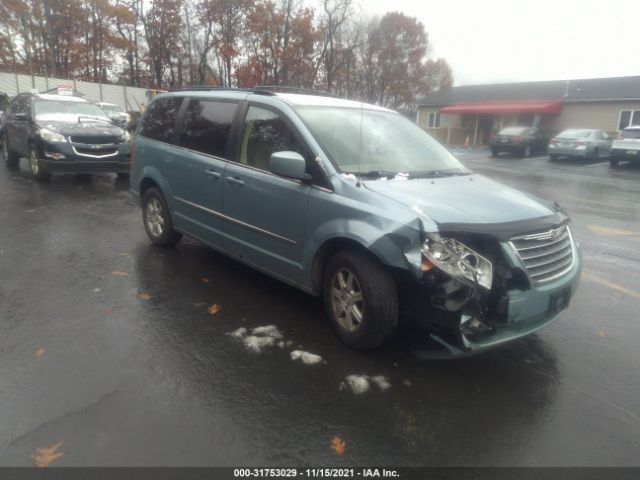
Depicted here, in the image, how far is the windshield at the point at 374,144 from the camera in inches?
162

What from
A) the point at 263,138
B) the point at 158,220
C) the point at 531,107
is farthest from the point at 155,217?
the point at 531,107

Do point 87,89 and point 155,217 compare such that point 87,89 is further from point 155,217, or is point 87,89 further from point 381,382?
point 381,382

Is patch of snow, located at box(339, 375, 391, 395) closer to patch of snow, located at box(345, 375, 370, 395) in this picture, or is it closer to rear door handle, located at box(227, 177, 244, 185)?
patch of snow, located at box(345, 375, 370, 395)

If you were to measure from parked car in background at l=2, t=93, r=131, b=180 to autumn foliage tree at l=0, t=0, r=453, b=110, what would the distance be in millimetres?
27230

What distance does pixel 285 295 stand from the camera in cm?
480

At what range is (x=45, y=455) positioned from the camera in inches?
100.0

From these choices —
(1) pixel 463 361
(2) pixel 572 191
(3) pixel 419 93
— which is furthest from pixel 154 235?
(3) pixel 419 93

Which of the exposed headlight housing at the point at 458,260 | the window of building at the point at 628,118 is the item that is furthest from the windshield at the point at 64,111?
the window of building at the point at 628,118

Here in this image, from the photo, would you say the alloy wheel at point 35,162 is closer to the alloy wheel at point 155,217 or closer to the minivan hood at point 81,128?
the minivan hood at point 81,128

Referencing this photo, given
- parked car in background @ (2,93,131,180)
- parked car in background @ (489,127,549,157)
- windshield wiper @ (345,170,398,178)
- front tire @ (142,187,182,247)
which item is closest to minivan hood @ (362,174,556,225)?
windshield wiper @ (345,170,398,178)

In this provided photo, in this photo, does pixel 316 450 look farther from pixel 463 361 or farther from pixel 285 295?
pixel 285 295

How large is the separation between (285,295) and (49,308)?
208cm

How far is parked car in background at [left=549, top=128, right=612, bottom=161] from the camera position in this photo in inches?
949

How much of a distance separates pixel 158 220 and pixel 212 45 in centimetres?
3828
